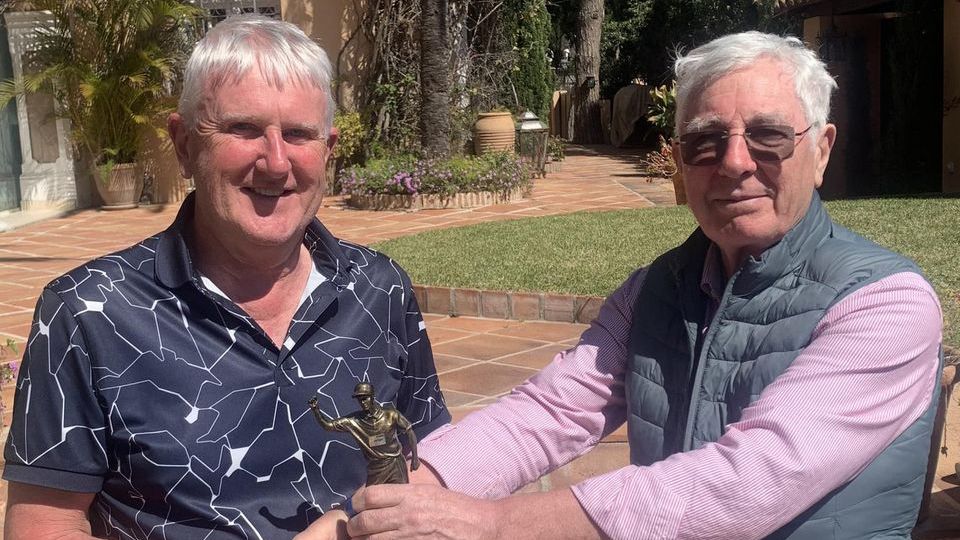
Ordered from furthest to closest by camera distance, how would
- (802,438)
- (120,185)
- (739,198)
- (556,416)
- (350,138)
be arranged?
(350,138)
(120,185)
(556,416)
(739,198)
(802,438)

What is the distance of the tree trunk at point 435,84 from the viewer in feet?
41.6

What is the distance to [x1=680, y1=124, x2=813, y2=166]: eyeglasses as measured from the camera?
76.7 inches

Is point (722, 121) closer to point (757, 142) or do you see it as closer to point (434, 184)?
point (757, 142)

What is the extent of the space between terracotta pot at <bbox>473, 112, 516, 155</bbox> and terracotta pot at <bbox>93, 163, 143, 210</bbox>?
14.4ft

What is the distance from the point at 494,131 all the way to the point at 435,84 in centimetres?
154

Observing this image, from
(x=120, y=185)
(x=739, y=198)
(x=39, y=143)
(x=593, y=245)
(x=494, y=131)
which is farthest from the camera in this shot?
(x=494, y=131)

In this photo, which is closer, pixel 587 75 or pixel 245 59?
pixel 245 59

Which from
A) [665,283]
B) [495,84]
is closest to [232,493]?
[665,283]

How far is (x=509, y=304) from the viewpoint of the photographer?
6.29 metres

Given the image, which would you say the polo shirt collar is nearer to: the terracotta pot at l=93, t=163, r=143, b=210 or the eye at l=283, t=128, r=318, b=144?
the eye at l=283, t=128, r=318, b=144

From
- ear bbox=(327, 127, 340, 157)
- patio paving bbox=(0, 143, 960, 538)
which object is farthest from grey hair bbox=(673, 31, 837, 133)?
patio paving bbox=(0, 143, 960, 538)

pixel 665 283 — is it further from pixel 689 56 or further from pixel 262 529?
pixel 262 529


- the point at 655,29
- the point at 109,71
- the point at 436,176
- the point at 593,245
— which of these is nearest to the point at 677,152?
the point at 593,245

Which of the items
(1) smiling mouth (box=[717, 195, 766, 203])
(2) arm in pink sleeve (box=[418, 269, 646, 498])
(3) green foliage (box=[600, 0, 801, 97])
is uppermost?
(3) green foliage (box=[600, 0, 801, 97])
